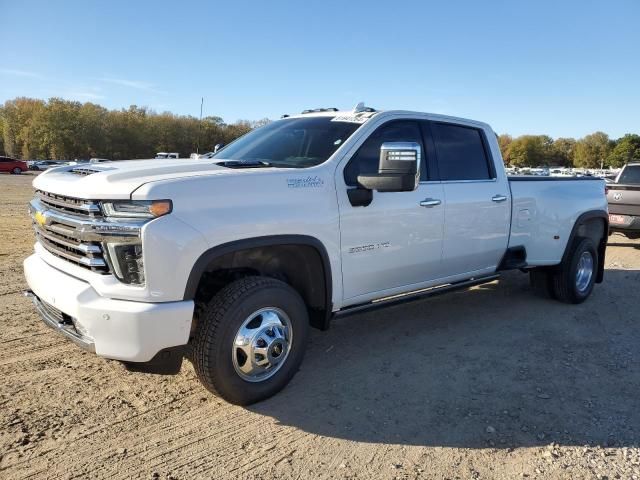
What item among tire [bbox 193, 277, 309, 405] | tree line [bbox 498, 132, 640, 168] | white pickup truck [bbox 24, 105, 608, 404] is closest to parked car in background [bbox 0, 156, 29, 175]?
white pickup truck [bbox 24, 105, 608, 404]

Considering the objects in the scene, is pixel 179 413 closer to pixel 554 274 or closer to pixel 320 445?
pixel 320 445

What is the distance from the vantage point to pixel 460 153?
5.09 m

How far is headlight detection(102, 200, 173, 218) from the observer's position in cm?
287

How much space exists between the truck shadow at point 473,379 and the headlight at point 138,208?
4.99 feet

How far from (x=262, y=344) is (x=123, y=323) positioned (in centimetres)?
92

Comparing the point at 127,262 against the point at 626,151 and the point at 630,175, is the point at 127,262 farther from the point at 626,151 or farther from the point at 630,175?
the point at 626,151

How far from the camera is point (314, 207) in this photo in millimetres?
3588

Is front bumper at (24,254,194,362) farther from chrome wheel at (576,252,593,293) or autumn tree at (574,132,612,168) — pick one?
autumn tree at (574,132,612,168)

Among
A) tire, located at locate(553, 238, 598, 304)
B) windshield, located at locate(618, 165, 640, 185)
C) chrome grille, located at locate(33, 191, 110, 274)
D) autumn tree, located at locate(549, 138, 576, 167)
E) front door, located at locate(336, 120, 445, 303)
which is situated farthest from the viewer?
autumn tree, located at locate(549, 138, 576, 167)

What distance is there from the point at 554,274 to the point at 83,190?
5311mm

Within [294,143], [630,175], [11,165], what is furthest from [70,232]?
[11,165]

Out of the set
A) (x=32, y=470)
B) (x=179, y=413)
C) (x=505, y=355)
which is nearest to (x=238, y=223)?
(x=179, y=413)

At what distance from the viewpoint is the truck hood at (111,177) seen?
2930 millimetres

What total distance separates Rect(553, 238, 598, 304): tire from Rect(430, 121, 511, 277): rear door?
1179 mm
